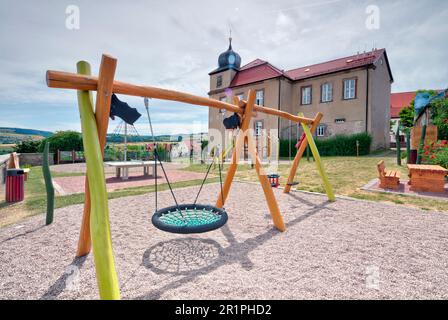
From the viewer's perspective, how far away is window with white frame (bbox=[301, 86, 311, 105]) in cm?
1981

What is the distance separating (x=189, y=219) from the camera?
2912 mm

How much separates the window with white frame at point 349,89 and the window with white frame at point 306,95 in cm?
285

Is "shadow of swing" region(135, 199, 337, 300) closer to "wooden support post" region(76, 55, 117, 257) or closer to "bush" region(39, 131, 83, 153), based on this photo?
"wooden support post" region(76, 55, 117, 257)

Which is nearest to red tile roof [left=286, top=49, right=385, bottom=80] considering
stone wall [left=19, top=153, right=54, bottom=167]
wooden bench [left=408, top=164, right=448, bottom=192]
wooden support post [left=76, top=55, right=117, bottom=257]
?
wooden bench [left=408, top=164, right=448, bottom=192]

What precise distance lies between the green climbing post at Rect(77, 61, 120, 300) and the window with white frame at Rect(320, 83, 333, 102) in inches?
772

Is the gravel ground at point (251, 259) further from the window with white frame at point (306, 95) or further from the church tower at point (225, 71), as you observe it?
the church tower at point (225, 71)

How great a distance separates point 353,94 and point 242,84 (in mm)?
9700

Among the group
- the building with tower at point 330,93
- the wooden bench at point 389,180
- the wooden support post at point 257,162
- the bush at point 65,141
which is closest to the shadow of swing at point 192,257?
the wooden support post at point 257,162

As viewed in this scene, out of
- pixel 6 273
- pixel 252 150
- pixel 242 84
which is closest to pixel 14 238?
pixel 6 273

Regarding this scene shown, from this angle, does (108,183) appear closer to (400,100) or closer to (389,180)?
(389,180)

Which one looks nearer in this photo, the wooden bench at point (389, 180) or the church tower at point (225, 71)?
the wooden bench at point (389, 180)

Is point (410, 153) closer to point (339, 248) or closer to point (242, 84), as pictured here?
point (339, 248)

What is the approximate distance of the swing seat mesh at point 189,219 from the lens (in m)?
2.31

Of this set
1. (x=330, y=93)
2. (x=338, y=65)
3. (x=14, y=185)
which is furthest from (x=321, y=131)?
(x=14, y=185)
